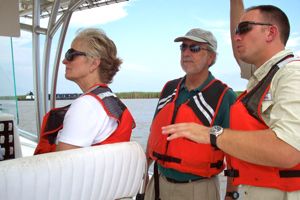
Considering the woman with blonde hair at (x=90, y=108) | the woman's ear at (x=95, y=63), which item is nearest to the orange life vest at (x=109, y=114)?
the woman with blonde hair at (x=90, y=108)

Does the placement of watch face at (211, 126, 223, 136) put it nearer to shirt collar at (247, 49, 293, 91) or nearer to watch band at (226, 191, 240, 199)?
shirt collar at (247, 49, 293, 91)

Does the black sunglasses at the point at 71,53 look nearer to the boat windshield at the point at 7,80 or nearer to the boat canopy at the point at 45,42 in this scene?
the boat windshield at the point at 7,80

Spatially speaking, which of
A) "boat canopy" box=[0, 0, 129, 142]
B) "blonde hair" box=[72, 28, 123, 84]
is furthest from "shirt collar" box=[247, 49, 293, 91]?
"boat canopy" box=[0, 0, 129, 142]

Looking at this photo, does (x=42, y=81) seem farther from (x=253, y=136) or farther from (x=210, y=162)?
(x=253, y=136)

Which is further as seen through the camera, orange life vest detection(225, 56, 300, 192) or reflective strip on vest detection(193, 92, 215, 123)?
reflective strip on vest detection(193, 92, 215, 123)

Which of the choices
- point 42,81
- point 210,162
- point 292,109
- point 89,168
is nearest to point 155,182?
point 210,162

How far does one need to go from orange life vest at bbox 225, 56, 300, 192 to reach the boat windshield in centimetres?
201

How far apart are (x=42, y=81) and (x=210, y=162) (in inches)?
245

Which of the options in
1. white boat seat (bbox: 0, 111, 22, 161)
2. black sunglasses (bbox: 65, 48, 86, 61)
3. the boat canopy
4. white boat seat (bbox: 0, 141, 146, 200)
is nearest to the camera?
white boat seat (bbox: 0, 141, 146, 200)

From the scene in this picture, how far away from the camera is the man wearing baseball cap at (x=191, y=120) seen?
1791 millimetres

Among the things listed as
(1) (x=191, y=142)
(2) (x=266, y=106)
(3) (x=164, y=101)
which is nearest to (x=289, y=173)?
(2) (x=266, y=106)

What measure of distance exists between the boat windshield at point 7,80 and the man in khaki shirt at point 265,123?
6.12 ft

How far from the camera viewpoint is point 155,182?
201 centimetres

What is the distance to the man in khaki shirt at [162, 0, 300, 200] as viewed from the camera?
3.25 feet
